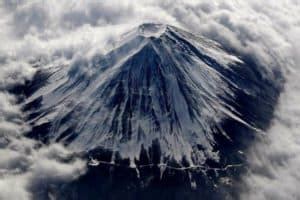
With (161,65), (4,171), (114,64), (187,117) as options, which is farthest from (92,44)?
(4,171)

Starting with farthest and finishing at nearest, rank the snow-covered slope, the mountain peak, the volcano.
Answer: the mountain peak
the snow-covered slope
the volcano

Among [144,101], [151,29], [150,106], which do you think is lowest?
[150,106]

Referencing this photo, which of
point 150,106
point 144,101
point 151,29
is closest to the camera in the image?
point 150,106

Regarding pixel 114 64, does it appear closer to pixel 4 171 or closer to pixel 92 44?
pixel 92 44

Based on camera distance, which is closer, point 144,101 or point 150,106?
point 150,106

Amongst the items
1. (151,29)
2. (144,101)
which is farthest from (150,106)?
(151,29)

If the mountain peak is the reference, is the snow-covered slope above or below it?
below

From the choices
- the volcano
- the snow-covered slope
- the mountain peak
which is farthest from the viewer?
the mountain peak

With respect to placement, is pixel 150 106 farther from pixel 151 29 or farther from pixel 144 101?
pixel 151 29
